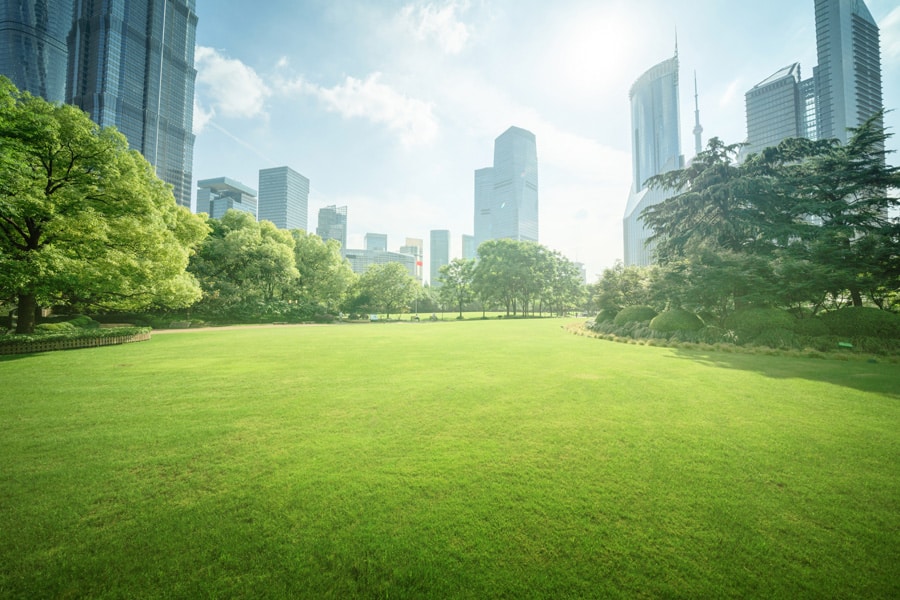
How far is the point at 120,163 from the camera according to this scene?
14961 millimetres

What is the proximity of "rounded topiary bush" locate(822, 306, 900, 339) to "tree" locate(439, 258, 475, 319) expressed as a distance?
41.9 meters

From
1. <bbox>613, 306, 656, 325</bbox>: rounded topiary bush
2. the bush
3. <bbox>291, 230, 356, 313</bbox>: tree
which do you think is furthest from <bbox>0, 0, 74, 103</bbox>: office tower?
the bush

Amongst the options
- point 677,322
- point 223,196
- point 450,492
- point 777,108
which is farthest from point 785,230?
point 223,196

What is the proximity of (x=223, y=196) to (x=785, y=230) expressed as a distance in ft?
724

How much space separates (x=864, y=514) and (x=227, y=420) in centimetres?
757

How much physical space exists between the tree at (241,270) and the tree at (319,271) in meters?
4.75

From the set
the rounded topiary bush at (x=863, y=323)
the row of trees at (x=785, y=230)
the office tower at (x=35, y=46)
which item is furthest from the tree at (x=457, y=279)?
the office tower at (x=35, y=46)

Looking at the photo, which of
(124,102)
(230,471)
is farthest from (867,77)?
(124,102)

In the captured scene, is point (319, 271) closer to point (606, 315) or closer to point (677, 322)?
point (606, 315)

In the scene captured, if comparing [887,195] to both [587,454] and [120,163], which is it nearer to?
[587,454]

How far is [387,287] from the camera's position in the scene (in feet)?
159

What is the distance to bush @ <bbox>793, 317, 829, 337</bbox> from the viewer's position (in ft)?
41.7

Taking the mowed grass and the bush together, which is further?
the bush

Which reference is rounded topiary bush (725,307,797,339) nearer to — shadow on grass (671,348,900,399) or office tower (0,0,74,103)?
shadow on grass (671,348,900,399)
